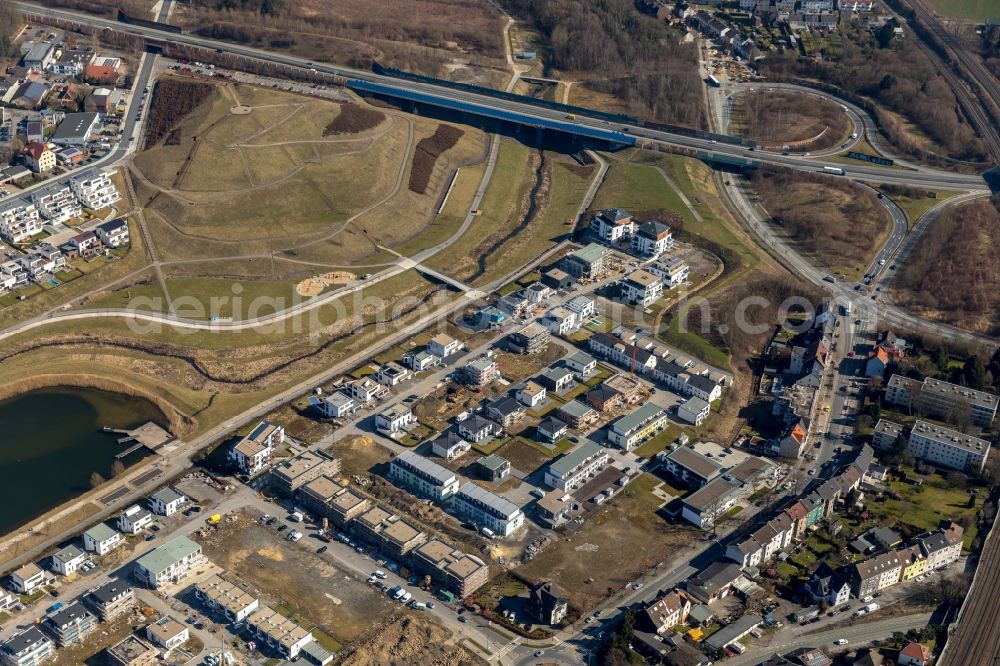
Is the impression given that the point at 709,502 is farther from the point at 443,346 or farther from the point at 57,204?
the point at 57,204

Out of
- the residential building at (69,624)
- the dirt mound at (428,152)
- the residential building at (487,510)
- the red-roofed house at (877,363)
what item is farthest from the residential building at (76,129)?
the red-roofed house at (877,363)

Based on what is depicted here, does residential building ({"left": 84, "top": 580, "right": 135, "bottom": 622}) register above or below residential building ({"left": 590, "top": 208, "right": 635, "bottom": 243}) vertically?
below

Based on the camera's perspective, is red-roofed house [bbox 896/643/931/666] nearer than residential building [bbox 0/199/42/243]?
Yes

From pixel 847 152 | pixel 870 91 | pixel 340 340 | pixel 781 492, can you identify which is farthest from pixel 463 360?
pixel 870 91

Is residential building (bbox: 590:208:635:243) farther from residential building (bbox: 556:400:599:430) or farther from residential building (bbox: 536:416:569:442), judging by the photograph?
residential building (bbox: 536:416:569:442)

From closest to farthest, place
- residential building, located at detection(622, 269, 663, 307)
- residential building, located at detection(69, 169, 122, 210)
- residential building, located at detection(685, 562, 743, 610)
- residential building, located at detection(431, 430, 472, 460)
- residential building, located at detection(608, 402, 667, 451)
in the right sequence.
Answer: residential building, located at detection(685, 562, 743, 610) → residential building, located at detection(431, 430, 472, 460) → residential building, located at detection(608, 402, 667, 451) → residential building, located at detection(622, 269, 663, 307) → residential building, located at detection(69, 169, 122, 210)

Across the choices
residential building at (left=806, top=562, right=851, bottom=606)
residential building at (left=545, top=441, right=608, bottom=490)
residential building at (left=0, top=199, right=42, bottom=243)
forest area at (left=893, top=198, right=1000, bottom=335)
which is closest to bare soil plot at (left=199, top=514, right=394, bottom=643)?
residential building at (left=545, top=441, right=608, bottom=490)

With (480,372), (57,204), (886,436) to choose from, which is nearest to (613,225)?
(480,372)
